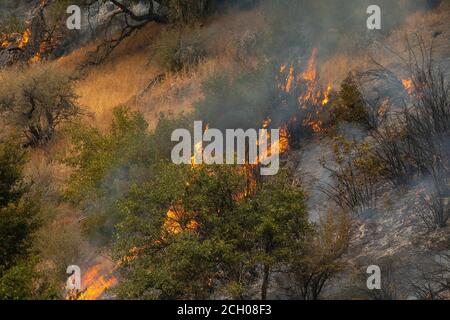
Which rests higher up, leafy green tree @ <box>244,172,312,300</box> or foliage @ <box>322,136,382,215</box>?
foliage @ <box>322,136,382,215</box>

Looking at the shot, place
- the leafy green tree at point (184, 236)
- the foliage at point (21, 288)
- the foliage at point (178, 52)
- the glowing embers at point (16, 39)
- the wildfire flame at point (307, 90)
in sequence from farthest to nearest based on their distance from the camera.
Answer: the glowing embers at point (16, 39)
the foliage at point (178, 52)
the wildfire flame at point (307, 90)
the leafy green tree at point (184, 236)
the foliage at point (21, 288)

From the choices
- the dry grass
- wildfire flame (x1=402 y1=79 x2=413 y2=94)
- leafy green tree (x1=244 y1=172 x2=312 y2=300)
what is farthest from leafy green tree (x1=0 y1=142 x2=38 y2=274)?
wildfire flame (x1=402 y1=79 x2=413 y2=94)

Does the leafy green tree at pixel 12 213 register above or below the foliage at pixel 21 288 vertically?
Result: above

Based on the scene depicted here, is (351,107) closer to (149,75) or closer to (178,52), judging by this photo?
(178,52)

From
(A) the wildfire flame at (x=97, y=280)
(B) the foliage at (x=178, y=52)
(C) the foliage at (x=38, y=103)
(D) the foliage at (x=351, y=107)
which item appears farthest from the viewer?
(B) the foliage at (x=178, y=52)

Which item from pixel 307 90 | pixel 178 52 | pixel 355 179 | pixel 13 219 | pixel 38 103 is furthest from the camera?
pixel 178 52

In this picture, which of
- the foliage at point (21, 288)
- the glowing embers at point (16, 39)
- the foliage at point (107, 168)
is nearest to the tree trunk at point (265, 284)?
the foliage at point (21, 288)

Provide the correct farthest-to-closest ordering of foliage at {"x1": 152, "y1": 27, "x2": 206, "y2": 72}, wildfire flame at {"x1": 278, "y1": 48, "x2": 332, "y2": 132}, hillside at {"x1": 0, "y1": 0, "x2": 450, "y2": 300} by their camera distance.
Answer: foliage at {"x1": 152, "y1": 27, "x2": 206, "y2": 72} → wildfire flame at {"x1": 278, "y1": 48, "x2": 332, "y2": 132} → hillside at {"x1": 0, "y1": 0, "x2": 450, "y2": 300}

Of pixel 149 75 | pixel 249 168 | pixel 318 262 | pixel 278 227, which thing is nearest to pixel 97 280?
pixel 249 168

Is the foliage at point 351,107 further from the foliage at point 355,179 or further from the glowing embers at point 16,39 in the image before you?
the glowing embers at point 16,39

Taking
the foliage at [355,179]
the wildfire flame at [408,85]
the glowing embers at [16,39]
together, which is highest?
the glowing embers at [16,39]

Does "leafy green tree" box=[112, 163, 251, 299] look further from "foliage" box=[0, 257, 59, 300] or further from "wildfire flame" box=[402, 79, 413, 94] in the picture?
"wildfire flame" box=[402, 79, 413, 94]
